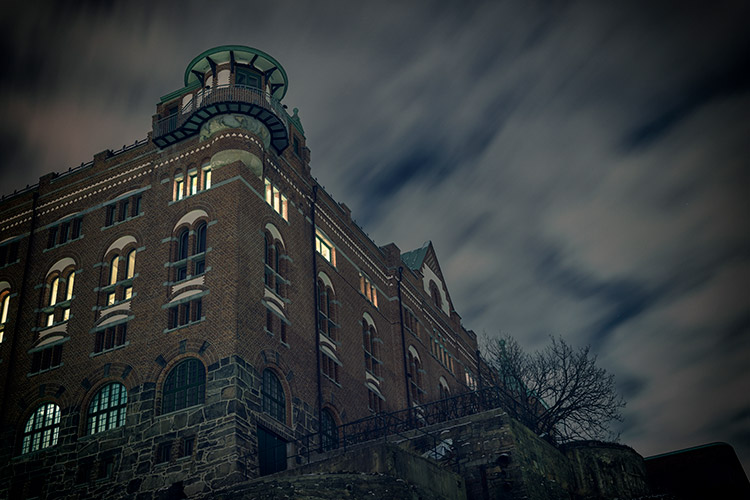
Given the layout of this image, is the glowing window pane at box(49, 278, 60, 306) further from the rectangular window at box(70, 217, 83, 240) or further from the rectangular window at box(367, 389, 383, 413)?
the rectangular window at box(367, 389, 383, 413)

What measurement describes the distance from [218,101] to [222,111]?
0.49 meters

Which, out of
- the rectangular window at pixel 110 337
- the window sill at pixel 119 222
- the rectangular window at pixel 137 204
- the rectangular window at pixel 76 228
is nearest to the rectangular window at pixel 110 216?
the window sill at pixel 119 222

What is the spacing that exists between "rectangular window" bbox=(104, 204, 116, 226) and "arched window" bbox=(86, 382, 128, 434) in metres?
8.76

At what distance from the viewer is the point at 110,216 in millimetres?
38438

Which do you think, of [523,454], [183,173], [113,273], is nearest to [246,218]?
[183,173]

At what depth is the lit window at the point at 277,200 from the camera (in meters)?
37.9

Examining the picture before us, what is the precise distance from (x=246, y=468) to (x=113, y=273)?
12803mm

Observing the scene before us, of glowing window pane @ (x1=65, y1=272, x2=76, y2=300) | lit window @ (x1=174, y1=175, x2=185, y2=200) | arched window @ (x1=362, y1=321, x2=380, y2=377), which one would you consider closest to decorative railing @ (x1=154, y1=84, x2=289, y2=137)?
lit window @ (x1=174, y1=175, x2=185, y2=200)

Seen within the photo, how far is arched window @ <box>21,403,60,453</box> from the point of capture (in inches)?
1297

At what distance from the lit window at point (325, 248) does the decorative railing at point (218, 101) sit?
6.39 metres

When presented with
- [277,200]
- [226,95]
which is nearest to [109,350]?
[277,200]

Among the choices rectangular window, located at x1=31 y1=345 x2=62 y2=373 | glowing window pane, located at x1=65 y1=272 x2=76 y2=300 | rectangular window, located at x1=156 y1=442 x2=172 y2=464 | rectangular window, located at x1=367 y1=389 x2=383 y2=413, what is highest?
glowing window pane, located at x1=65 y1=272 x2=76 y2=300

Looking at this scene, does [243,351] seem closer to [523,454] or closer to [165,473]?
[165,473]

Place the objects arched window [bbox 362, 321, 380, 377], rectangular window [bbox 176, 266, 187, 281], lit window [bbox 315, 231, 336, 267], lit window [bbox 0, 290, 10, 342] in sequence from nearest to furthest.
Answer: rectangular window [bbox 176, 266, 187, 281] → lit window [bbox 0, 290, 10, 342] → lit window [bbox 315, 231, 336, 267] → arched window [bbox 362, 321, 380, 377]
